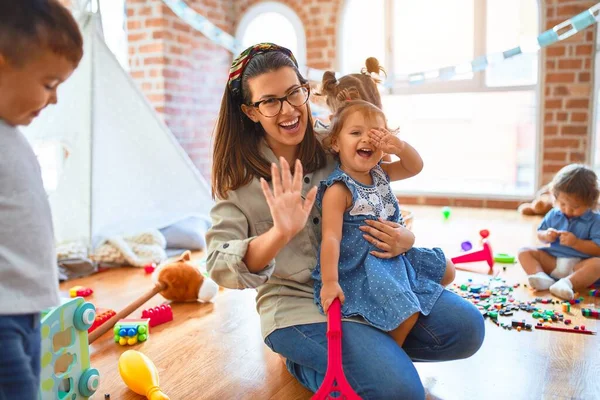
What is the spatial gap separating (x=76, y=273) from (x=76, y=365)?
123 cm

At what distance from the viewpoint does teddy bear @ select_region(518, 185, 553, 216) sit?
141 inches

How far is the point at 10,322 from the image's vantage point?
0.79m

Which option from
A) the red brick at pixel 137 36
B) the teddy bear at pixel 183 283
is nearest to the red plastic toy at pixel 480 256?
the teddy bear at pixel 183 283

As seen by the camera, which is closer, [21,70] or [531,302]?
[21,70]

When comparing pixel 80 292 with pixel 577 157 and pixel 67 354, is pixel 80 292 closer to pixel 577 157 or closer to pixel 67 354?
pixel 67 354

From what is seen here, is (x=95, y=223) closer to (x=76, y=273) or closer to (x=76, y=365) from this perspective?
(x=76, y=273)

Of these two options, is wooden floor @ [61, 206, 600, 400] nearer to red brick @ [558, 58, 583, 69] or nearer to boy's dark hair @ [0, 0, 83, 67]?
boy's dark hair @ [0, 0, 83, 67]

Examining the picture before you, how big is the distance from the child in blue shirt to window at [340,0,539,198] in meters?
1.76

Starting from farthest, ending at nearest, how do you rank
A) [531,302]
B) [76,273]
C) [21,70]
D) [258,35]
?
[258,35] < [76,273] < [531,302] < [21,70]

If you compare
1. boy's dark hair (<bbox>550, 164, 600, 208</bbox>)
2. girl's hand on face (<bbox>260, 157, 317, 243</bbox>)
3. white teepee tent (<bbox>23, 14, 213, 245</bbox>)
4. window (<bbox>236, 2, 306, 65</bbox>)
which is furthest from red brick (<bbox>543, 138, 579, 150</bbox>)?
girl's hand on face (<bbox>260, 157, 317, 243</bbox>)

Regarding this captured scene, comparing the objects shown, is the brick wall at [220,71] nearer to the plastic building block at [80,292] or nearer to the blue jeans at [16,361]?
the plastic building block at [80,292]

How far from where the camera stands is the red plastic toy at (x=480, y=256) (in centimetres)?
246

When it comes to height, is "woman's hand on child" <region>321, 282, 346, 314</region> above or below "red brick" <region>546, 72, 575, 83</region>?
below

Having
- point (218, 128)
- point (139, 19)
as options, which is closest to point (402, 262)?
point (218, 128)
